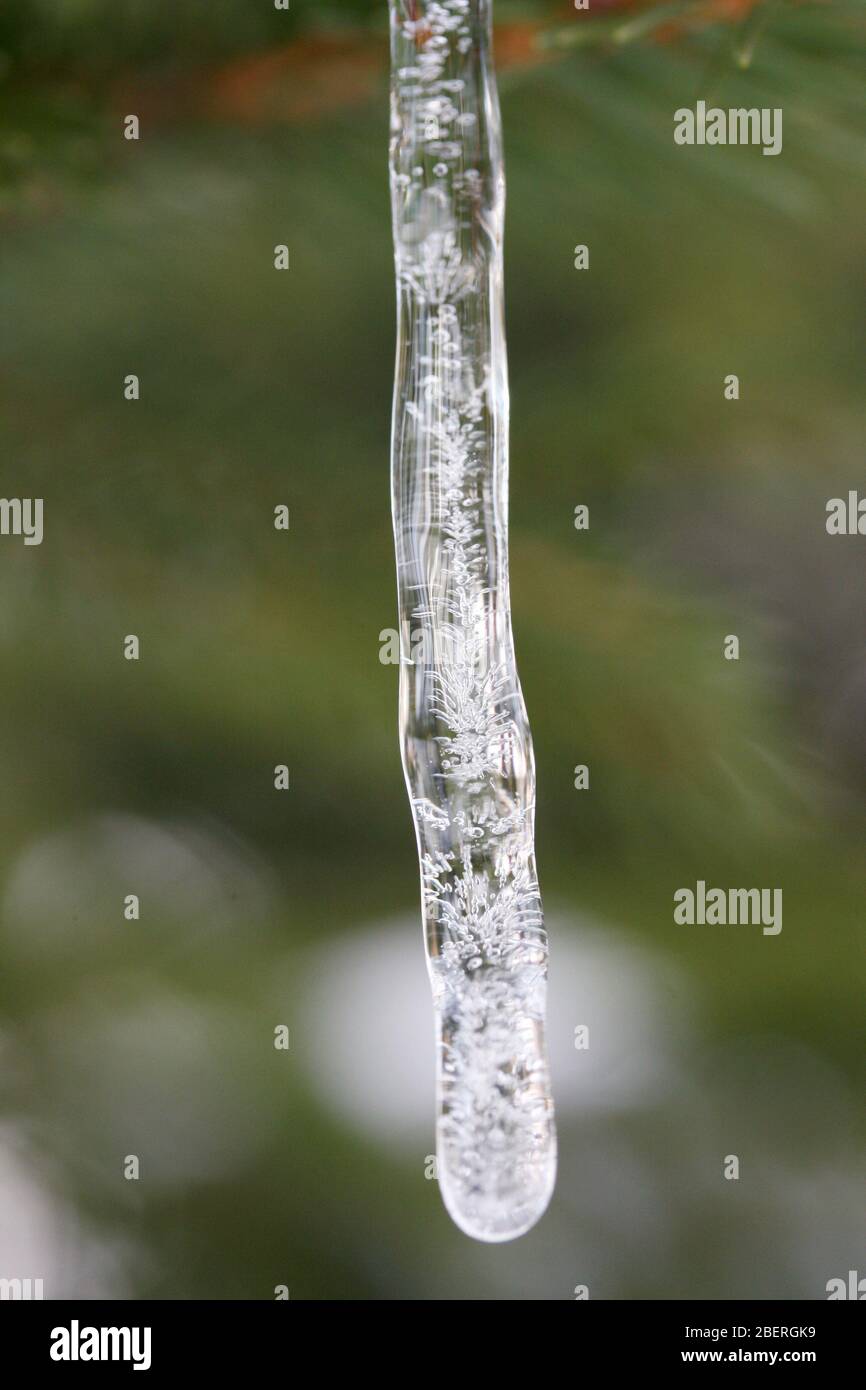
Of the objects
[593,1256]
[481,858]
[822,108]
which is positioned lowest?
[593,1256]

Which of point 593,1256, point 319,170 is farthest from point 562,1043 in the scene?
point 319,170

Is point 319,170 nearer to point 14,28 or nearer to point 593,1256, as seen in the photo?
point 14,28

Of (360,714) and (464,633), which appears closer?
(464,633)

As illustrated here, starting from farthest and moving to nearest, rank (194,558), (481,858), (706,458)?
(706,458)
(194,558)
(481,858)

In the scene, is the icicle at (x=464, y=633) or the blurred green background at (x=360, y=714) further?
the blurred green background at (x=360, y=714)

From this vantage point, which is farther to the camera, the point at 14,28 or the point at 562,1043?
the point at 562,1043
